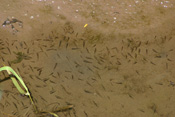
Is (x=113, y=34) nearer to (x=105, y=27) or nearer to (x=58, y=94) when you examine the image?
(x=105, y=27)

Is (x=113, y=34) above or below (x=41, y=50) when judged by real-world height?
above

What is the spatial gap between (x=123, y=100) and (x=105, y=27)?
0.82m

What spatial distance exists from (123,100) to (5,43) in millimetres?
1333

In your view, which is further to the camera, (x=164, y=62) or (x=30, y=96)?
(x=164, y=62)

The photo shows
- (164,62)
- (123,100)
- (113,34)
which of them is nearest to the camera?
(123,100)

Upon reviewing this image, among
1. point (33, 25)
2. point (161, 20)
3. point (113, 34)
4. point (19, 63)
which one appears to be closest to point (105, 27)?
point (113, 34)

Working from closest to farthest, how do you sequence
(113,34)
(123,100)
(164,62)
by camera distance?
(123,100)
(164,62)
(113,34)

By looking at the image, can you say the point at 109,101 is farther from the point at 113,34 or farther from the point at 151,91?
the point at 113,34

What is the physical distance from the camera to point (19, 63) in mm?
2014

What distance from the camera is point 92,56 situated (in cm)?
205

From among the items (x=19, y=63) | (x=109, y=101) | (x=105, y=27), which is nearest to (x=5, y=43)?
(x=19, y=63)

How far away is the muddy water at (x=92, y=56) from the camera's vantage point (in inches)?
73.0

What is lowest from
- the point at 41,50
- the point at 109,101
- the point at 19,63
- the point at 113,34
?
the point at 109,101

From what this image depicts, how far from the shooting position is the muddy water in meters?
1.85
